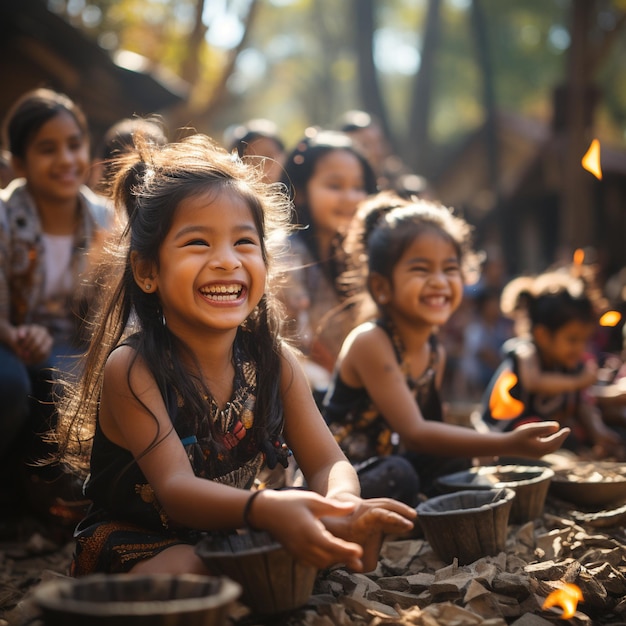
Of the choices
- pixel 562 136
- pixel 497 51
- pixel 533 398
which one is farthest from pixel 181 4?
pixel 497 51

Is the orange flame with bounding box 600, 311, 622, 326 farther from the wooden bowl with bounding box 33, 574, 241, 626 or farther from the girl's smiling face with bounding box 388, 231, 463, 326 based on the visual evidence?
the wooden bowl with bounding box 33, 574, 241, 626

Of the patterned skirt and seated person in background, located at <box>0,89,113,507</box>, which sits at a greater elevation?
seated person in background, located at <box>0,89,113,507</box>

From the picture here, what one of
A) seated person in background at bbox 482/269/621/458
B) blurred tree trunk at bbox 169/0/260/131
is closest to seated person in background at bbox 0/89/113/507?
seated person in background at bbox 482/269/621/458

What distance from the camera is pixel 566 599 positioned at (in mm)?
2322

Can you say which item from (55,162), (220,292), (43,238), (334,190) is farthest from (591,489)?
(55,162)

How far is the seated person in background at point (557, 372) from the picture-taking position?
4727mm

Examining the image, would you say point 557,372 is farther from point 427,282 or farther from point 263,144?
point 263,144

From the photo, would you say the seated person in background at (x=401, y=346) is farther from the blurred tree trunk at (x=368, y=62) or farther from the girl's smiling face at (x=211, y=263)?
the blurred tree trunk at (x=368, y=62)

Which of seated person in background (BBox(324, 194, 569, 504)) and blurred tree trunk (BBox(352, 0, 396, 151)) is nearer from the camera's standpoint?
seated person in background (BBox(324, 194, 569, 504))

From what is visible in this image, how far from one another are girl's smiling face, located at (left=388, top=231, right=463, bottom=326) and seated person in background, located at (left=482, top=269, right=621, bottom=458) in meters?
1.14

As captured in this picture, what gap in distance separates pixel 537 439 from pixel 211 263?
4.48 ft

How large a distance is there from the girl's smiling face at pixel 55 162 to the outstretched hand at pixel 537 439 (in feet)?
8.91

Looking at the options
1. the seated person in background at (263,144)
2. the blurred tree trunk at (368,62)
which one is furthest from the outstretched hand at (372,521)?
the blurred tree trunk at (368,62)

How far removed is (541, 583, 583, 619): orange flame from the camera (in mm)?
2266
